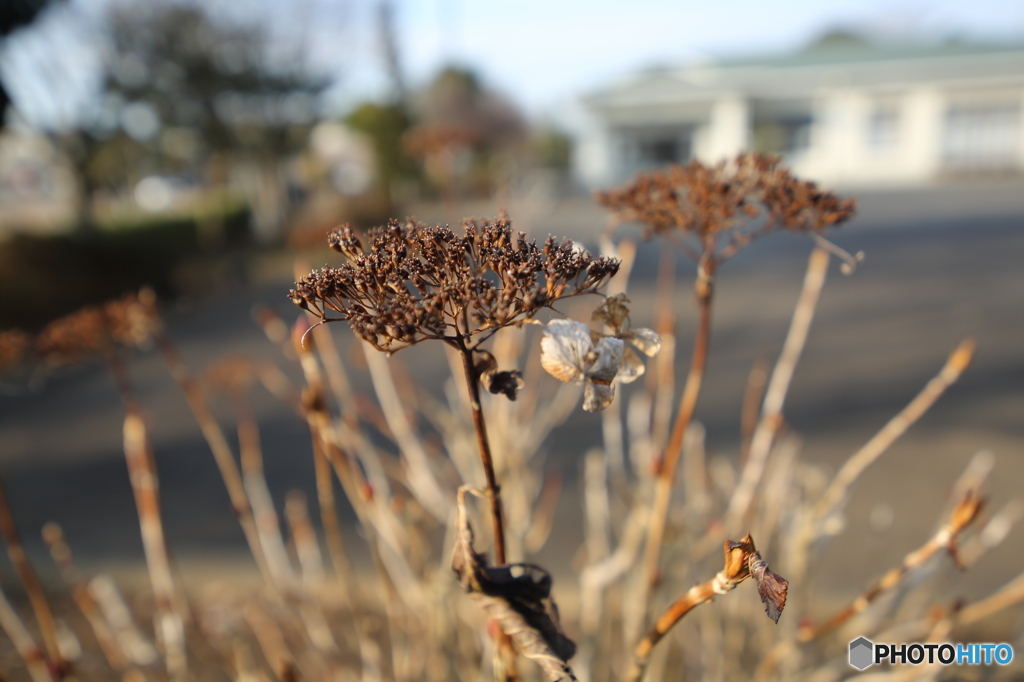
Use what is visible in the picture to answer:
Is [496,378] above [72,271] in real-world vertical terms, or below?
above

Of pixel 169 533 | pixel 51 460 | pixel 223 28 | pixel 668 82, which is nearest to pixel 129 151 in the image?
pixel 223 28

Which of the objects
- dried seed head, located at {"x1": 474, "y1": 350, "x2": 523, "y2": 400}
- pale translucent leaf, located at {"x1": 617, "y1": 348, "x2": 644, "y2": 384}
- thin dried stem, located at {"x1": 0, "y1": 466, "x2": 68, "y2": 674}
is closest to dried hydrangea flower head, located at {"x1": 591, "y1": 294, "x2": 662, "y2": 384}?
pale translucent leaf, located at {"x1": 617, "y1": 348, "x2": 644, "y2": 384}

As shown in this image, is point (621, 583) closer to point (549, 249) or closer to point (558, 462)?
point (558, 462)

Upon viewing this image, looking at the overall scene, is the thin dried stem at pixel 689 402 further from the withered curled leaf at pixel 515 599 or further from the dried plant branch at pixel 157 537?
the dried plant branch at pixel 157 537

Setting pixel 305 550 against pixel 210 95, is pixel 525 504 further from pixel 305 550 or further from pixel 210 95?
pixel 210 95

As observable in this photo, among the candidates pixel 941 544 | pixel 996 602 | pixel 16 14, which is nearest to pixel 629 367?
pixel 941 544

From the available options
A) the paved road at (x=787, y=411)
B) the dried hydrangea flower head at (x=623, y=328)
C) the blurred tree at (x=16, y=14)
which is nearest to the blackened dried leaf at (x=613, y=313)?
the dried hydrangea flower head at (x=623, y=328)

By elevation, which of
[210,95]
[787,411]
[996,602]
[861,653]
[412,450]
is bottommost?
[787,411]

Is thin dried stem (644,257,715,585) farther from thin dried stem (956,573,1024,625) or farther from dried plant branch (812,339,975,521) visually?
thin dried stem (956,573,1024,625)
